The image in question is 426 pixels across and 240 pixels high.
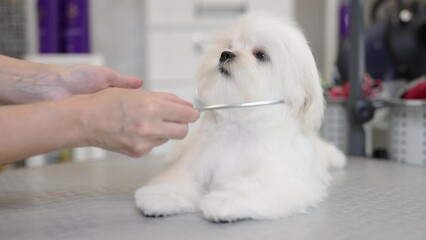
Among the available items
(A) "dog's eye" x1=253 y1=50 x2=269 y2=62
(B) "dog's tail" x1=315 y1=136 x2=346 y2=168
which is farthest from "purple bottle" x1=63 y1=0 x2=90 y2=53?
(A) "dog's eye" x1=253 y1=50 x2=269 y2=62

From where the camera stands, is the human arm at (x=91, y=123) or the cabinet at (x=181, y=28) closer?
the human arm at (x=91, y=123)

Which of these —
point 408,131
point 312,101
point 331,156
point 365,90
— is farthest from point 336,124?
point 312,101

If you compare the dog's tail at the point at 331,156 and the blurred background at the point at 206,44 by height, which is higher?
the blurred background at the point at 206,44

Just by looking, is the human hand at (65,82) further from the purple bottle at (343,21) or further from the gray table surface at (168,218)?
the purple bottle at (343,21)

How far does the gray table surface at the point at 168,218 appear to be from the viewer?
718mm

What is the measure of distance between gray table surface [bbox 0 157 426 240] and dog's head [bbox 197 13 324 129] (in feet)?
0.64

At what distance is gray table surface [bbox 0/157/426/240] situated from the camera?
72 centimetres

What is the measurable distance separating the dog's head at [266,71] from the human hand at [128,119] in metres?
0.17

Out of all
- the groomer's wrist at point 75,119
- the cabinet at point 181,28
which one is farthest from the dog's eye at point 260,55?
the cabinet at point 181,28

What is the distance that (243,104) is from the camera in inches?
33.8

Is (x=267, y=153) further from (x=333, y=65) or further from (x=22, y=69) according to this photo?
(x=333, y=65)

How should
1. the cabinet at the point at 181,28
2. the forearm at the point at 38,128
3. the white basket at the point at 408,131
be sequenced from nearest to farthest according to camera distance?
the forearm at the point at 38,128 → the white basket at the point at 408,131 → the cabinet at the point at 181,28

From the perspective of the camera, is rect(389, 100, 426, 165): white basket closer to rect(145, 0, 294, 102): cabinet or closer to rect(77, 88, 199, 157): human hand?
rect(145, 0, 294, 102): cabinet

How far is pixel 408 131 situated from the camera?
142 centimetres
